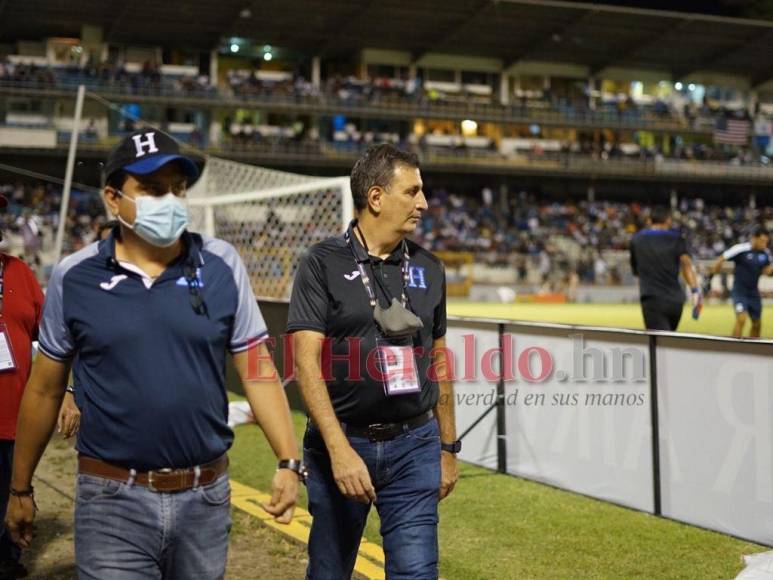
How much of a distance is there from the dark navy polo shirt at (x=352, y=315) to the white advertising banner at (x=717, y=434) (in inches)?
114

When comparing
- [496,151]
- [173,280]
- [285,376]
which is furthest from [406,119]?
[173,280]

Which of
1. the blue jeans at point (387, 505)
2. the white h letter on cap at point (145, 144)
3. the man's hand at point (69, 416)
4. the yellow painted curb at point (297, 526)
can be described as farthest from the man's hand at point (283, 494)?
the yellow painted curb at point (297, 526)

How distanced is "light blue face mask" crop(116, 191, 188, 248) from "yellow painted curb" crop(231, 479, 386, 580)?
7.08 ft

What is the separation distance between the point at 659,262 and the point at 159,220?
734 centimetres

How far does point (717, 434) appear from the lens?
6.04 m

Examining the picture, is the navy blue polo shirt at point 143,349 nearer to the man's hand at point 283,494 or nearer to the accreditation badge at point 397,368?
the man's hand at point 283,494

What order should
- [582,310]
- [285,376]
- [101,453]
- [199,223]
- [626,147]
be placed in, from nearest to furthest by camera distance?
[101,453] → [285,376] → [199,223] → [582,310] → [626,147]

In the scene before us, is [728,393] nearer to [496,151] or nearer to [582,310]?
[582,310]

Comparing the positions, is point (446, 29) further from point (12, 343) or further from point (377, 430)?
point (377, 430)

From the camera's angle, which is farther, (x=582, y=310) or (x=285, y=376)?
(x=582, y=310)

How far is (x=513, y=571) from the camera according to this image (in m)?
5.30

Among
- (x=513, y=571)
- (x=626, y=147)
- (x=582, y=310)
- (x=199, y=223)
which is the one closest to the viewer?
(x=513, y=571)

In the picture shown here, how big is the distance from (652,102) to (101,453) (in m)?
57.6

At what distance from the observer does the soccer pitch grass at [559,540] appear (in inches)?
209
